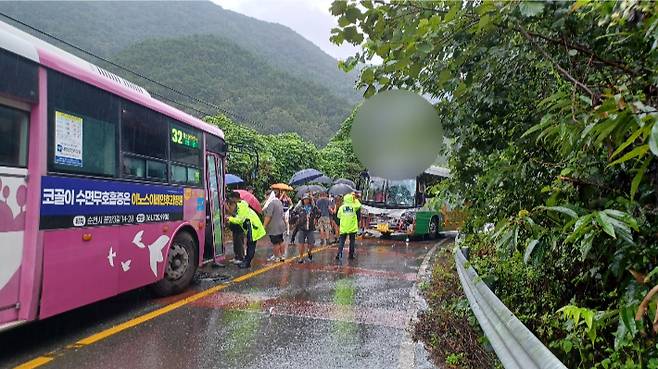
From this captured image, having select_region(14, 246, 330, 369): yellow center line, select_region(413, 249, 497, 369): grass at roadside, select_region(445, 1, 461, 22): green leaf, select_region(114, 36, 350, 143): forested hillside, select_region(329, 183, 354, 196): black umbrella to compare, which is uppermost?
select_region(114, 36, 350, 143): forested hillside

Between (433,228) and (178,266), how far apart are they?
11712 millimetres

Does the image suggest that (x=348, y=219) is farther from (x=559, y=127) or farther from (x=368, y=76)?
(x=559, y=127)

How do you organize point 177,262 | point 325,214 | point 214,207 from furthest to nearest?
point 325,214 → point 214,207 → point 177,262

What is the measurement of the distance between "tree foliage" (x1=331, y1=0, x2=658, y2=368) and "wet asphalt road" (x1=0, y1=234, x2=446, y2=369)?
6.12ft

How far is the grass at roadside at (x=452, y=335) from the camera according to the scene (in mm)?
4375

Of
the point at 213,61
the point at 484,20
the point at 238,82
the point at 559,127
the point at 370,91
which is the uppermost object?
the point at 213,61

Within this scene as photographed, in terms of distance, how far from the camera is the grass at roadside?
438 centimetres

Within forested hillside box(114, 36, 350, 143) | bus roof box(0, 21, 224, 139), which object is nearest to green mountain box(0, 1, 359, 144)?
forested hillside box(114, 36, 350, 143)

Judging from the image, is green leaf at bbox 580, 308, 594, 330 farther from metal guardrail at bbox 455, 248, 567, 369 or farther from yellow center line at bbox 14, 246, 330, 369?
yellow center line at bbox 14, 246, 330, 369

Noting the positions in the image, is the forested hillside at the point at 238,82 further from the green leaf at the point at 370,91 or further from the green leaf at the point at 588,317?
the green leaf at the point at 588,317

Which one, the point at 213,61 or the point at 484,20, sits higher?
the point at 213,61

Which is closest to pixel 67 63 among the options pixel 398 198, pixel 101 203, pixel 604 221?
pixel 101 203

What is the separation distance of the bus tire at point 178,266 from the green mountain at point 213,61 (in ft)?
31.8

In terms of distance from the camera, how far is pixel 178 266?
7.26 meters
